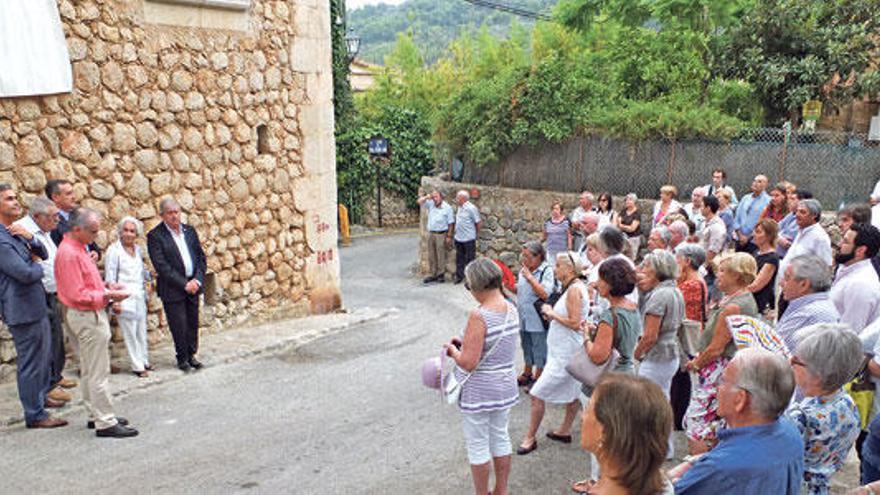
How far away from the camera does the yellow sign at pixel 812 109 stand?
13.5 m

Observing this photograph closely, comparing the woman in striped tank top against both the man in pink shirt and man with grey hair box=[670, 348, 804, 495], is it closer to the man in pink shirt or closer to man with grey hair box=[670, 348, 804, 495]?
man with grey hair box=[670, 348, 804, 495]

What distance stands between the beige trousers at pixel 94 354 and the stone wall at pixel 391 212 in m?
18.2

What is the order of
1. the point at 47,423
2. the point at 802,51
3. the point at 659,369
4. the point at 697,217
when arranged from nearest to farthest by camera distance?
the point at 659,369 → the point at 47,423 → the point at 697,217 → the point at 802,51

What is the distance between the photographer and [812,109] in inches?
531

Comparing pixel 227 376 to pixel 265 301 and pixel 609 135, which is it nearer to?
pixel 265 301

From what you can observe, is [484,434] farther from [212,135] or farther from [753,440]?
[212,135]

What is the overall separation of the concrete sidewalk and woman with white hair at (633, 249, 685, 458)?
4.35m

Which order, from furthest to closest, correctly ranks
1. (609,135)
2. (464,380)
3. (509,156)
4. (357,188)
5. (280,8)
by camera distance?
(357,188) < (509,156) < (609,135) < (280,8) < (464,380)

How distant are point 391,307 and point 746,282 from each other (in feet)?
24.4

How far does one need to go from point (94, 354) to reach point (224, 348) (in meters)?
2.57

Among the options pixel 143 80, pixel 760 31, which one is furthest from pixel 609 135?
pixel 143 80

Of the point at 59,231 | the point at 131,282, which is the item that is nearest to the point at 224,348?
the point at 131,282

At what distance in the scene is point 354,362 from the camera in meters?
7.64

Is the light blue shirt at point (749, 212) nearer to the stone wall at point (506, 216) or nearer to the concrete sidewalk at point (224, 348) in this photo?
the stone wall at point (506, 216)
